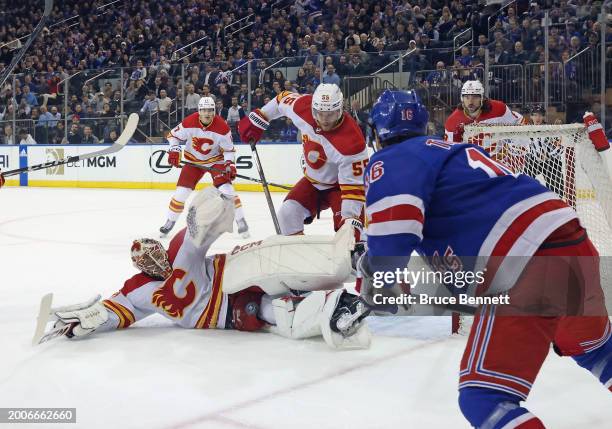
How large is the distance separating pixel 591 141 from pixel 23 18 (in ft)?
55.3

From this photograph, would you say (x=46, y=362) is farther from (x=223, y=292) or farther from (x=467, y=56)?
(x=467, y=56)

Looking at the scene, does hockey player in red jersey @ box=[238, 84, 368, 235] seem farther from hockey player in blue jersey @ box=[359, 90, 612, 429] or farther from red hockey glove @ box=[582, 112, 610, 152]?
hockey player in blue jersey @ box=[359, 90, 612, 429]

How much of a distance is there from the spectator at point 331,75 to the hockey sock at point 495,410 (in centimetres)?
848

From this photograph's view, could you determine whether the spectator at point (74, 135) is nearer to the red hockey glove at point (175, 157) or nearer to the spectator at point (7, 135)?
the spectator at point (7, 135)

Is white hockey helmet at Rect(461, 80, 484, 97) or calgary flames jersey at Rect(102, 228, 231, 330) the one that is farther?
white hockey helmet at Rect(461, 80, 484, 97)

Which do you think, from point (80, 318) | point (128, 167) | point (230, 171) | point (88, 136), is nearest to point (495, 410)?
point (80, 318)

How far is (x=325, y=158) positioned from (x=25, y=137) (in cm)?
957

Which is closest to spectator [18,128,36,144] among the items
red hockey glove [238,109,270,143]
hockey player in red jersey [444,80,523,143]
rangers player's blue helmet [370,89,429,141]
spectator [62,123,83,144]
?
spectator [62,123,83,144]

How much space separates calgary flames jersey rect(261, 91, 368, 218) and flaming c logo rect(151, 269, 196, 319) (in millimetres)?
1020

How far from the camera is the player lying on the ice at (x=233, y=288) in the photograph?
2617mm

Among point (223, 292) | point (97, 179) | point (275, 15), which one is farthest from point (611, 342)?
point (275, 15)

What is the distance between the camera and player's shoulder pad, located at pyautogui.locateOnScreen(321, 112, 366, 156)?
3.68 metres

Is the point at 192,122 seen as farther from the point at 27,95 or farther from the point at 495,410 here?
the point at 27,95

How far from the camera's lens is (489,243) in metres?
1.46
